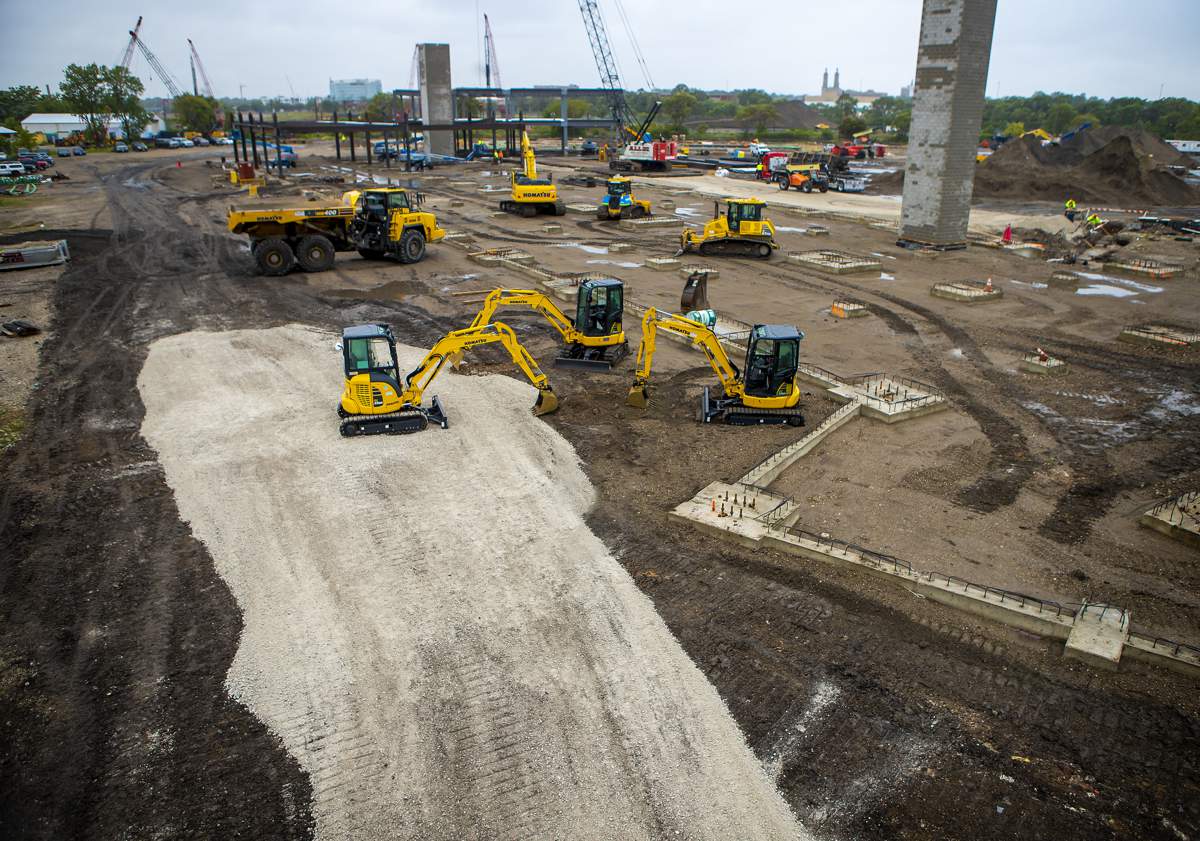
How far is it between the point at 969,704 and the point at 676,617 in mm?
3296

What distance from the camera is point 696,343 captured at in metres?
15.3

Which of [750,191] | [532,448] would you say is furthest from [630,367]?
[750,191]

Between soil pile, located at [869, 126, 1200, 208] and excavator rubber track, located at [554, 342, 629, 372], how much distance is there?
1659 inches

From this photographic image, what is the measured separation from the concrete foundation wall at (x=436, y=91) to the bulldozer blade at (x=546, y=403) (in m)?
76.0

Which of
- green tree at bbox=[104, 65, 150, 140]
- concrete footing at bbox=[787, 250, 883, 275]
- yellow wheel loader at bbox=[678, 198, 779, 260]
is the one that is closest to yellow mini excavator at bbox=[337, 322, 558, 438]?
concrete footing at bbox=[787, 250, 883, 275]

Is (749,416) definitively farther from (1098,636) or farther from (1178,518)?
(1098,636)

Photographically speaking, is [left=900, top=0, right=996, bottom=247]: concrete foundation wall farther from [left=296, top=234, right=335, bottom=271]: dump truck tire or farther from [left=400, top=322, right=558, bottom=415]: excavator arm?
[left=400, top=322, right=558, bottom=415]: excavator arm

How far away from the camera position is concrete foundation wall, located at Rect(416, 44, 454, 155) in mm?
85062

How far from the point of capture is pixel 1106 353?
20.2m

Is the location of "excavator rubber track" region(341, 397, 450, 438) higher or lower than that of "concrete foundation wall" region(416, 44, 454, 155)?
lower

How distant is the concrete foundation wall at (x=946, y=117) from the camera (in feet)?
101

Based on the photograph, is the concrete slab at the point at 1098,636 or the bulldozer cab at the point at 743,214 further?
the bulldozer cab at the point at 743,214

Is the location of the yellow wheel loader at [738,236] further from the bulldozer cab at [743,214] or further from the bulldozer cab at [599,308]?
the bulldozer cab at [599,308]

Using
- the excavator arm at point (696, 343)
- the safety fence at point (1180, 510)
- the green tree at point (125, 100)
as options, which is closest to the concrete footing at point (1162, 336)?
the safety fence at point (1180, 510)
